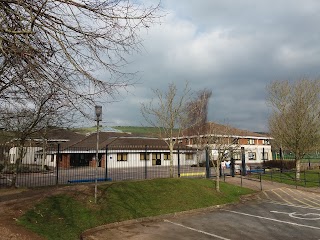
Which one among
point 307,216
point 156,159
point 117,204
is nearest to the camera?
point 117,204

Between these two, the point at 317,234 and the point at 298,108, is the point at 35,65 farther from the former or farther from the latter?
the point at 298,108

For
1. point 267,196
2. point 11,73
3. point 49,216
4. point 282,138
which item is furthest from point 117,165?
point 11,73

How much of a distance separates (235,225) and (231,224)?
0.21m

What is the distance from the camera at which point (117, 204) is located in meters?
12.1

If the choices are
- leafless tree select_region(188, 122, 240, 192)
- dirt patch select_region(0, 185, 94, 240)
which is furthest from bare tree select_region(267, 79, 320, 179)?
dirt patch select_region(0, 185, 94, 240)

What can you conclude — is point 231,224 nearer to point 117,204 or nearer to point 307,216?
point 307,216

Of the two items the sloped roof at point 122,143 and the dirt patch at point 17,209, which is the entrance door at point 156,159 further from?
the dirt patch at point 17,209

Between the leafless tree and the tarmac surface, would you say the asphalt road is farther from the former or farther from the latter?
the leafless tree

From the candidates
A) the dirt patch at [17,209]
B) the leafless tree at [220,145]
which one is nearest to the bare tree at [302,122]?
the leafless tree at [220,145]

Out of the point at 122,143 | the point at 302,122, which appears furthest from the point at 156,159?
the point at 302,122

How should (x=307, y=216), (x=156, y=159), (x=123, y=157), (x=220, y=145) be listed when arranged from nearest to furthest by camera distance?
1. (x=307, y=216)
2. (x=220, y=145)
3. (x=123, y=157)
4. (x=156, y=159)

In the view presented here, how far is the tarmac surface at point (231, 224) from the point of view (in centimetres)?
968

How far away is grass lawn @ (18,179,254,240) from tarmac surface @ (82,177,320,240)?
450 millimetres

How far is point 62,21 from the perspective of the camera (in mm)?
5691
